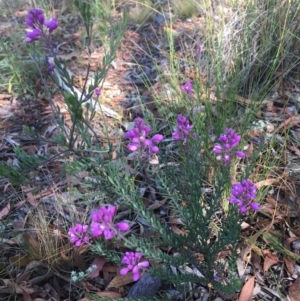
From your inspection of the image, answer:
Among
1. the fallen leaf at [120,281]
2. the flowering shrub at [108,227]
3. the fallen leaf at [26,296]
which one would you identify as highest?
the flowering shrub at [108,227]

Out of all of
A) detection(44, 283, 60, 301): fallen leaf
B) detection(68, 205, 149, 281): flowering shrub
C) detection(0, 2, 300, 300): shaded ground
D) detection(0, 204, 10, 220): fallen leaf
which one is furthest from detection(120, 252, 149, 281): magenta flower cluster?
detection(0, 204, 10, 220): fallen leaf

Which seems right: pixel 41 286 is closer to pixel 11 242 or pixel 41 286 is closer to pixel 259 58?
pixel 11 242

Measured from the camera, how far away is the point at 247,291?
5.70 feet

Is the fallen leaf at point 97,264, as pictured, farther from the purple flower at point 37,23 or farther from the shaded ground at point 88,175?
the purple flower at point 37,23

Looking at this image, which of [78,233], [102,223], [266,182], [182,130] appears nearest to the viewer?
[102,223]

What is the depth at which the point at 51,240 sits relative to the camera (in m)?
1.85

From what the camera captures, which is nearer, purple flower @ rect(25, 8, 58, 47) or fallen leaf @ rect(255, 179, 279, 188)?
purple flower @ rect(25, 8, 58, 47)

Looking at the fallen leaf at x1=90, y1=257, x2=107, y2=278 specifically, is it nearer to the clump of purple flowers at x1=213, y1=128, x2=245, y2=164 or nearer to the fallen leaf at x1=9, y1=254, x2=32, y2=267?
the fallen leaf at x1=9, y1=254, x2=32, y2=267

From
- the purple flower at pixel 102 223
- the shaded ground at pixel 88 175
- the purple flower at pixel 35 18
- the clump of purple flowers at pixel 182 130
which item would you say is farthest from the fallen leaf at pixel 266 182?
the purple flower at pixel 35 18

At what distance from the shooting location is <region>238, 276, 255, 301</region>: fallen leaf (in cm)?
171

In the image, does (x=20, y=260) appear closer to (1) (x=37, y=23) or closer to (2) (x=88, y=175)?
(2) (x=88, y=175)

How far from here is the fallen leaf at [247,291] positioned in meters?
1.71

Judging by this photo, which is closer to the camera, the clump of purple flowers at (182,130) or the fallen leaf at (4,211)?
the clump of purple flowers at (182,130)

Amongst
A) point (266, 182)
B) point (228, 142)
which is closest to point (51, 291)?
point (228, 142)
